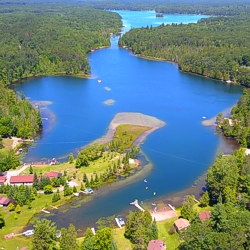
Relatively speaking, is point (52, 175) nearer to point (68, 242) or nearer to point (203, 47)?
point (68, 242)

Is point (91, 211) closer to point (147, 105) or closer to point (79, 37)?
point (147, 105)

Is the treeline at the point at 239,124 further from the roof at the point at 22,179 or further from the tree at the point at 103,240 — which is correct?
the roof at the point at 22,179

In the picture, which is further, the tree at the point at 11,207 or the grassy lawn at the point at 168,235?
the tree at the point at 11,207

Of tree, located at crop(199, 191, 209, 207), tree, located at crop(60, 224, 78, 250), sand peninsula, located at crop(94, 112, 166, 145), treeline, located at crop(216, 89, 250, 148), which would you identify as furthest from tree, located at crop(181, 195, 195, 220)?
treeline, located at crop(216, 89, 250, 148)

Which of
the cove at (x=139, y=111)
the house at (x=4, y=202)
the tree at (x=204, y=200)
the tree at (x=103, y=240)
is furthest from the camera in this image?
the cove at (x=139, y=111)

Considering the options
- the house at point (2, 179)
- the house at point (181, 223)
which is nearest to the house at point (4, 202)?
the house at point (2, 179)

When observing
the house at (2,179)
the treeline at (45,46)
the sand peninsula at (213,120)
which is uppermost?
the treeline at (45,46)
